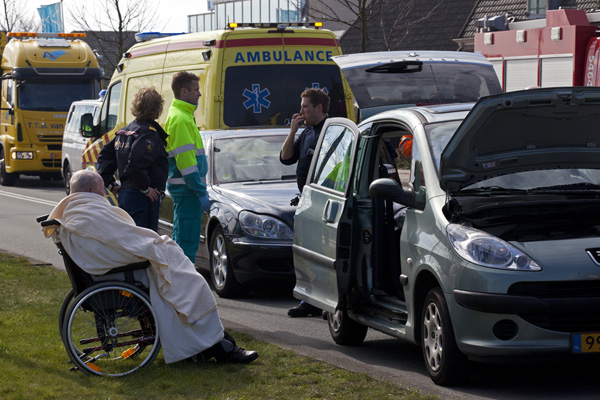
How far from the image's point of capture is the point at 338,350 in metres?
7.54

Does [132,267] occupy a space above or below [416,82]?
below

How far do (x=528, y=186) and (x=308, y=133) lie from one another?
298 centimetres

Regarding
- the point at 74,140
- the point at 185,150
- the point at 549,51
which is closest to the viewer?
the point at 185,150

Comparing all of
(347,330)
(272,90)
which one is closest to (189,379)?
(347,330)

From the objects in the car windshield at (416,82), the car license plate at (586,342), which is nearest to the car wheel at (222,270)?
the car license plate at (586,342)

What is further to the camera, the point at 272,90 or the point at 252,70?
the point at 272,90

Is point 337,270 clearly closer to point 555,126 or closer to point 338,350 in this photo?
point 338,350

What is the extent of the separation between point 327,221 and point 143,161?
180cm

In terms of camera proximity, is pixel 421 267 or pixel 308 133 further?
pixel 308 133

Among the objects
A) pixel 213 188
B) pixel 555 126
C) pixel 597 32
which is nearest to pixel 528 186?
pixel 555 126

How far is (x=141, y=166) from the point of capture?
8.52 metres

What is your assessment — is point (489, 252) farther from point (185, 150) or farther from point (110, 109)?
point (110, 109)

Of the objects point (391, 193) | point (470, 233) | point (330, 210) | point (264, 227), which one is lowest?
point (264, 227)

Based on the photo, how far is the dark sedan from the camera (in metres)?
9.63
